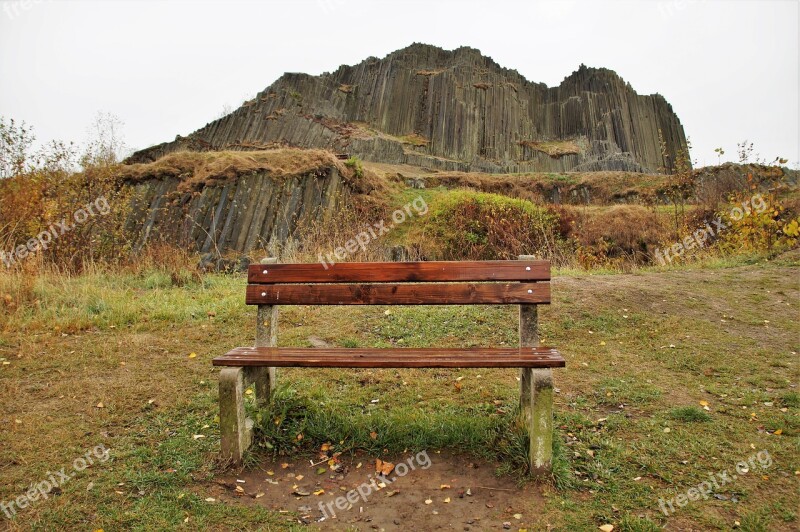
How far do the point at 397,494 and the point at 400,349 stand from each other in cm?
96

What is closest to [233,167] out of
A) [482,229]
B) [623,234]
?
[482,229]

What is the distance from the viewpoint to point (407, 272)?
12.3 ft

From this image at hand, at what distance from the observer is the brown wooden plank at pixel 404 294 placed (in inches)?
143

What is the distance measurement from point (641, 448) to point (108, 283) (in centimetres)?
779

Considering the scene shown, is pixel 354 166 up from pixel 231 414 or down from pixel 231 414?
up

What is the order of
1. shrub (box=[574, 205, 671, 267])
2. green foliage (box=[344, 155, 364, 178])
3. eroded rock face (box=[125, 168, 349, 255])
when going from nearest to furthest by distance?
eroded rock face (box=[125, 168, 349, 255]) → shrub (box=[574, 205, 671, 267]) → green foliage (box=[344, 155, 364, 178])

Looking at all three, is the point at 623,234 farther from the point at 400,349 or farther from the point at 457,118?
the point at 457,118

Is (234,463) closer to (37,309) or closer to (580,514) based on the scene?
(580,514)

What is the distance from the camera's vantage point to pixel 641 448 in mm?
3514

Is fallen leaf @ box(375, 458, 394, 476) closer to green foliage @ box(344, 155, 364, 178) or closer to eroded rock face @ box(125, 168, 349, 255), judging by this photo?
eroded rock face @ box(125, 168, 349, 255)

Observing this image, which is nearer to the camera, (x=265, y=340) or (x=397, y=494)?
(x=397, y=494)

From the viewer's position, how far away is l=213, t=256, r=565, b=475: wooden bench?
320 centimetres

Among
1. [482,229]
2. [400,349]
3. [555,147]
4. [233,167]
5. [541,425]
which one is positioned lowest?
[541,425]

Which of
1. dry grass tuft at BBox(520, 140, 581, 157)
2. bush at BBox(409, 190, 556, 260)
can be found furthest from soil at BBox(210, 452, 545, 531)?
dry grass tuft at BBox(520, 140, 581, 157)
